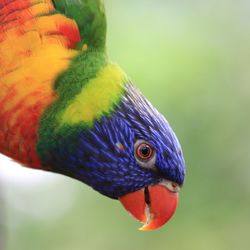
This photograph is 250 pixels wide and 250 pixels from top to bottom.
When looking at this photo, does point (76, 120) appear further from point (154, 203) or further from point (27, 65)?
point (154, 203)

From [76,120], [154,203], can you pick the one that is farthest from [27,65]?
[154,203]

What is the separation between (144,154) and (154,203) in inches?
9.1

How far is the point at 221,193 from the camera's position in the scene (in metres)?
7.81

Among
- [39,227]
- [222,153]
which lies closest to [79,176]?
[222,153]

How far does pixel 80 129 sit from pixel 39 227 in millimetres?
6530

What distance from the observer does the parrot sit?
2.65m

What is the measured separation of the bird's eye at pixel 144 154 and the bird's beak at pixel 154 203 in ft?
0.38

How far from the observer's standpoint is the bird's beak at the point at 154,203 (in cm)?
271

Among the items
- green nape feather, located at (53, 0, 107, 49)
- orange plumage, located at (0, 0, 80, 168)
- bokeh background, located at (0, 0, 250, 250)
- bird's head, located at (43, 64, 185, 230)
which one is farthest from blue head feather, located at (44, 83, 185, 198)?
bokeh background, located at (0, 0, 250, 250)

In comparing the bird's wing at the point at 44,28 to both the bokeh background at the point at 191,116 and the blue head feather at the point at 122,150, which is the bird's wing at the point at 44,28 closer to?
the blue head feather at the point at 122,150

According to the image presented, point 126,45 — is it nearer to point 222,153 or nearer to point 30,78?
point 222,153

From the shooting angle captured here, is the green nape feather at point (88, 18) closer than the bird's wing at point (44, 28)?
No

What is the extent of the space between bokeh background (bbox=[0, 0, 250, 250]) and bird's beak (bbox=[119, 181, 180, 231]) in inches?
134

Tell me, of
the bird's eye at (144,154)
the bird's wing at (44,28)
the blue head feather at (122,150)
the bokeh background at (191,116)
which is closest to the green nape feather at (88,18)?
the bird's wing at (44,28)
